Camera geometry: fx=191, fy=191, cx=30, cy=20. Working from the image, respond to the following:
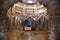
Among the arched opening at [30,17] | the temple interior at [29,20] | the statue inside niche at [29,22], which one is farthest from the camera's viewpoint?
the statue inside niche at [29,22]

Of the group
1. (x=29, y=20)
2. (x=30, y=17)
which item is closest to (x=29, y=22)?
(x=29, y=20)

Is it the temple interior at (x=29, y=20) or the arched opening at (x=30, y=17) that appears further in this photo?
the arched opening at (x=30, y=17)

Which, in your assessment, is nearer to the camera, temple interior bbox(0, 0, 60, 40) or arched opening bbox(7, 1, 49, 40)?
temple interior bbox(0, 0, 60, 40)

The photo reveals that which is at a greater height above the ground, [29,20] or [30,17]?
[30,17]

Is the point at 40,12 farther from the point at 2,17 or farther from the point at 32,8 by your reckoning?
the point at 2,17

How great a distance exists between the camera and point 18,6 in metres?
9.93

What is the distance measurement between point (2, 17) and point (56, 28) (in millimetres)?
1502

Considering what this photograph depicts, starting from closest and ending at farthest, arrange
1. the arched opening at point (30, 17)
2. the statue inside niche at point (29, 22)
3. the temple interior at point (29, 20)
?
the temple interior at point (29, 20)
the arched opening at point (30, 17)
the statue inside niche at point (29, 22)

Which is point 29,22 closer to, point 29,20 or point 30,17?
point 29,20

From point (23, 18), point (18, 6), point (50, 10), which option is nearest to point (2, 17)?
point (50, 10)

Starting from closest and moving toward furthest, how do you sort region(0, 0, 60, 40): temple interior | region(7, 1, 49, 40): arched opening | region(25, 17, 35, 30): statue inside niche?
1. region(0, 0, 60, 40): temple interior
2. region(7, 1, 49, 40): arched opening
3. region(25, 17, 35, 30): statue inside niche

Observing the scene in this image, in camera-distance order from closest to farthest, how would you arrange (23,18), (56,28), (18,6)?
(56,28)
(18,6)
(23,18)

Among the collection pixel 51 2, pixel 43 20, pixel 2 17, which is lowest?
pixel 43 20

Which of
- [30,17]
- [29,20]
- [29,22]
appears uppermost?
[30,17]
